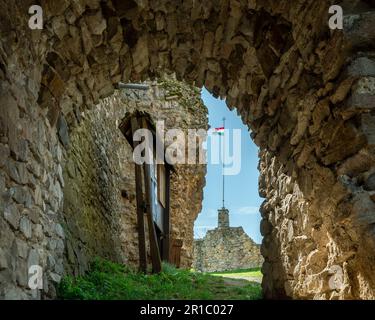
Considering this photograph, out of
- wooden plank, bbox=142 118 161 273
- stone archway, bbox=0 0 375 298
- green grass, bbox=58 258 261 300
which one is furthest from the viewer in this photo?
wooden plank, bbox=142 118 161 273

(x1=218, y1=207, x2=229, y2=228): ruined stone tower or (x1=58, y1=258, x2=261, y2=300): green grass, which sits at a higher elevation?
(x1=218, y1=207, x2=229, y2=228): ruined stone tower

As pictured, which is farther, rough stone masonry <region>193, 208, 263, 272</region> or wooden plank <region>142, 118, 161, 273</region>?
rough stone masonry <region>193, 208, 263, 272</region>

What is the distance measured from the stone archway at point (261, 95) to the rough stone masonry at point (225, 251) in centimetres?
1483

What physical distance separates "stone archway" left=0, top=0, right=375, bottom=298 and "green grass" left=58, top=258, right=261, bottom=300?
646 mm

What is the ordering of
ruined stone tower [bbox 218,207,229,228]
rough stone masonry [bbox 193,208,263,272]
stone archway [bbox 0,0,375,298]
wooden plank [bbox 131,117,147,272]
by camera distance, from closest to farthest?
stone archway [bbox 0,0,375,298] < wooden plank [bbox 131,117,147,272] < rough stone masonry [bbox 193,208,263,272] < ruined stone tower [bbox 218,207,229,228]

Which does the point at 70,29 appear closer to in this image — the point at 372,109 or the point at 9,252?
the point at 9,252

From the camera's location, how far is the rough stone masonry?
18.4m

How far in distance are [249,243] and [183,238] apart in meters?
9.44

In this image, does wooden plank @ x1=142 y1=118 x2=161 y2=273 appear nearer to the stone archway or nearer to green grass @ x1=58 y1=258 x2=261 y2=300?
green grass @ x1=58 y1=258 x2=261 y2=300

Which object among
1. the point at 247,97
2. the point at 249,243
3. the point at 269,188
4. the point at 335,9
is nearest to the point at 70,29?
the point at 247,97

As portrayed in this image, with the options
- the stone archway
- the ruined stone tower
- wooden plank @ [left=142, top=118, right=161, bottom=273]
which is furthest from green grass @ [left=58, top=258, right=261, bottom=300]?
the ruined stone tower

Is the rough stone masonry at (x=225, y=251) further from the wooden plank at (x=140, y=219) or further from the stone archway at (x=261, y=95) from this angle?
the stone archway at (x=261, y=95)

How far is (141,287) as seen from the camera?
5250mm

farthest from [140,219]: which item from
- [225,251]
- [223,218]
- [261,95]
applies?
[223,218]
